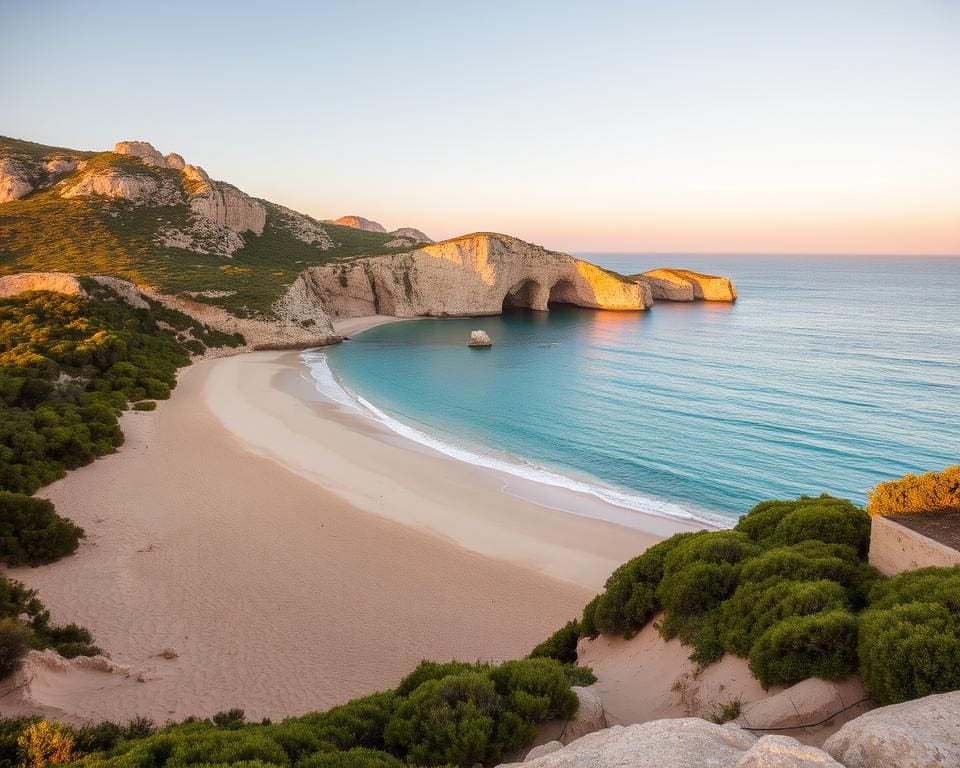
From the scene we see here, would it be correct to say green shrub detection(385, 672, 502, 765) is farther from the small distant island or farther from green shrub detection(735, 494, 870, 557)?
the small distant island

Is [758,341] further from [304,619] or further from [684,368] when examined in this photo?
[304,619]

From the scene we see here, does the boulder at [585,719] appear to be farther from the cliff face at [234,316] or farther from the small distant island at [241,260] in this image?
the small distant island at [241,260]

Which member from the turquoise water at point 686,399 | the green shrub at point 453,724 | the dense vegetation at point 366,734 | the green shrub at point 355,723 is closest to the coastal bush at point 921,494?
the dense vegetation at point 366,734

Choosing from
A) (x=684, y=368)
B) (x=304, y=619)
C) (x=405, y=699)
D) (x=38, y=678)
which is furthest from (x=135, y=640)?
(x=684, y=368)

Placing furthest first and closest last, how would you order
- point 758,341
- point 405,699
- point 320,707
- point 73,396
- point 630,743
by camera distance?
1. point 758,341
2. point 73,396
3. point 320,707
4. point 405,699
5. point 630,743

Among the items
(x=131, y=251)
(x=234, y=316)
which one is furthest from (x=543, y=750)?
(x=131, y=251)

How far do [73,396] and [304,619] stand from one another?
20.2 meters

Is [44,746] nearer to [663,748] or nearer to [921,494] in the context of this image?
[663,748]

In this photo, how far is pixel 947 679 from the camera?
5191 millimetres

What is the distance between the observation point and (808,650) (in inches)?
249

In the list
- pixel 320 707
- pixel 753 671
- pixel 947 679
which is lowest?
pixel 320 707

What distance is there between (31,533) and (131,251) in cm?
6022

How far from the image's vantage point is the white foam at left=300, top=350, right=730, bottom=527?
18.1 m

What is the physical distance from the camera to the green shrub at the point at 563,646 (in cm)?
980
